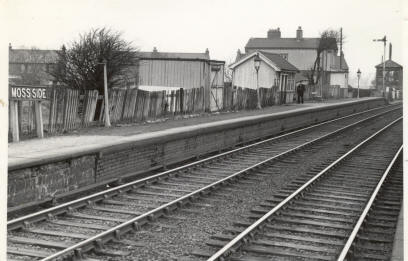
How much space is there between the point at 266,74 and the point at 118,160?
28907 millimetres

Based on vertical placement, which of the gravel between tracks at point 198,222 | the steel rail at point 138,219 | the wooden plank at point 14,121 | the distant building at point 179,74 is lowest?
the gravel between tracks at point 198,222

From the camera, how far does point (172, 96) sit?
21.2m

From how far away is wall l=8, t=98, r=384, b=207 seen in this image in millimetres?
8305

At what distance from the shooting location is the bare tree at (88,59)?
18.0 metres

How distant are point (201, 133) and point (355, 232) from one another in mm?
7368

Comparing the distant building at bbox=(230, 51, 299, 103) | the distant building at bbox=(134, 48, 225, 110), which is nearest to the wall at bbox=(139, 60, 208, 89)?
the distant building at bbox=(134, 48, 225, 110)

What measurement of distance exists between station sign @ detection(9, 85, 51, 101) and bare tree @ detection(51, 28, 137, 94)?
5546 mm

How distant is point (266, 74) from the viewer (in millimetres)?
38625

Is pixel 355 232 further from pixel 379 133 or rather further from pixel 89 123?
pixel 379 133

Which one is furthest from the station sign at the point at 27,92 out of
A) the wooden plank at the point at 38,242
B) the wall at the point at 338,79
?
the wall at the point at 338,79

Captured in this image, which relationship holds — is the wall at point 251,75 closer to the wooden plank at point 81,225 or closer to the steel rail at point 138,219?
the steel rail at point 138,219

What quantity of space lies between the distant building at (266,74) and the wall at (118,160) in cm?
1956

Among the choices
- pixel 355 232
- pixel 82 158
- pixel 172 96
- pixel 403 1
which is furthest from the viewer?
pixel 172 96

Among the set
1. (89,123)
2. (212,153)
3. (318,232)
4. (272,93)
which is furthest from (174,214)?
(272,93)
